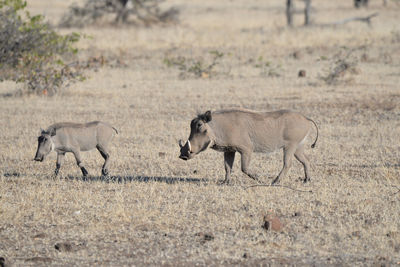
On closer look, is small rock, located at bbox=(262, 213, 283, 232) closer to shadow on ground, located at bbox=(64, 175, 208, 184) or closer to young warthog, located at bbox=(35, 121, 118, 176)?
shadow on ground, located at bbox=(64, 175, 208, 184)

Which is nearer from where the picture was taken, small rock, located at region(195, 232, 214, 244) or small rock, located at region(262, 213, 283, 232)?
small rock, located at region(195, 232, 214, 244)

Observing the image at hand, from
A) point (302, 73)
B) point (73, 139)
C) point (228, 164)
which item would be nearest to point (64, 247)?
point (228, 164)

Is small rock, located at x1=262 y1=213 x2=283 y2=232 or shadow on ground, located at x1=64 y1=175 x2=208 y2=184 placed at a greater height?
shadow on ground, located at x1=64 y1=175 x2=208 y2=184

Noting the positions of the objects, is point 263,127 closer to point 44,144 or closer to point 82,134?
point 82,134

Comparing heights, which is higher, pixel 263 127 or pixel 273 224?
pixel 263 127

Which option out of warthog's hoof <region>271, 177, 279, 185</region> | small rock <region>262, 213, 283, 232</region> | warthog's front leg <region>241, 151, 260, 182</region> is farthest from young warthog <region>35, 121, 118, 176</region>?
small rock <region>262, 213, 283, 232</region>

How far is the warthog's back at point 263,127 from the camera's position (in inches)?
303

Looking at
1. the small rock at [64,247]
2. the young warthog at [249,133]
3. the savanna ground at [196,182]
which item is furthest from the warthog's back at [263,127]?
the small rock at [64,247]

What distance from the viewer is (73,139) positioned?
27.1ft

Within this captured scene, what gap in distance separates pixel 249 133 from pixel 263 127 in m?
0.17

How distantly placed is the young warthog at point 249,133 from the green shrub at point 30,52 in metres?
8.13

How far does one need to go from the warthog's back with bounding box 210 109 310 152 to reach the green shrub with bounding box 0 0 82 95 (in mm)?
8118

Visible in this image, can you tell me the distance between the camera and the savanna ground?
18.4 ft

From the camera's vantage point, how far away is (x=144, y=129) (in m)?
11.8
